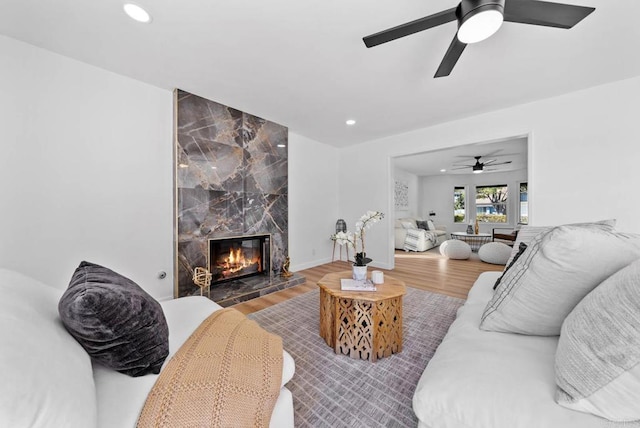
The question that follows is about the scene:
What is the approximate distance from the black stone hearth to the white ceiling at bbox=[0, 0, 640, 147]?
2.38 meters

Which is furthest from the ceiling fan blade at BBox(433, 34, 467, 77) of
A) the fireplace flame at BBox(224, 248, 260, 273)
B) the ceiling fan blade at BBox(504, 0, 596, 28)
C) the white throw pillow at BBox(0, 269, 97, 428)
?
the fireplace flame at BBox(224, 248, 260, 273)

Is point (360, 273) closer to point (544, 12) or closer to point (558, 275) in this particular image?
point (558, 275)

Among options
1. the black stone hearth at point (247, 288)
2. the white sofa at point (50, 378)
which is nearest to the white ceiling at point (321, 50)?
the white sofa at point (50, 378)

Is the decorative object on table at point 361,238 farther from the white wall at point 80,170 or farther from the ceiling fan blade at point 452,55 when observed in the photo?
the white wall at point 80,170

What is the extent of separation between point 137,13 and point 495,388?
282cm

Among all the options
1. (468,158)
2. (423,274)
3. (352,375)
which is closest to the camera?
(352,375)

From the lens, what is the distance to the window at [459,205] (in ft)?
27.6

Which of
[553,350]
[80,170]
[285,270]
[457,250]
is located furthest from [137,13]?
[457,250]

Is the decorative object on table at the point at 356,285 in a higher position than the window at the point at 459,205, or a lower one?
lower

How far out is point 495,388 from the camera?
74 cm

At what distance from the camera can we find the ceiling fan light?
1.21 m

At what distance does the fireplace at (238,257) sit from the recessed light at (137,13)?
217cm

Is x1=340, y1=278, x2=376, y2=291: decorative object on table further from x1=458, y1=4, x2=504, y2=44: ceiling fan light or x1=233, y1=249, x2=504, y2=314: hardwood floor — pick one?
x1=458, y1=4, x2=504, y2=44: ceiling fan light

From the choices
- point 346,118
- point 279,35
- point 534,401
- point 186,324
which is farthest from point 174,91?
point 534,401
